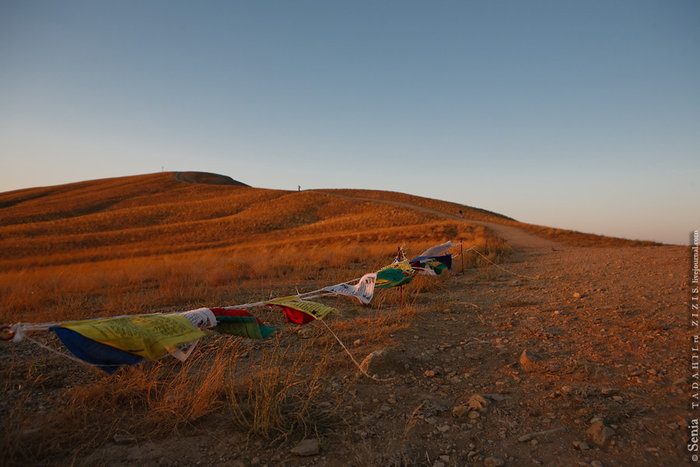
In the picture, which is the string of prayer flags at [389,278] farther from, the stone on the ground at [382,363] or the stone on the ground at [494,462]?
the stone on the ground at [494,462]

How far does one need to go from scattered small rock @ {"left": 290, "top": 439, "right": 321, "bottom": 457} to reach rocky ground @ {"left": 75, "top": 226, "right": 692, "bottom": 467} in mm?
10

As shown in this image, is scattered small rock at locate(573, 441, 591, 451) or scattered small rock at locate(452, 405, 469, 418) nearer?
scattered small rock at locate(573, 441, 591, 451)

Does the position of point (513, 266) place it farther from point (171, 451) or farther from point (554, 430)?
point (171, 451)

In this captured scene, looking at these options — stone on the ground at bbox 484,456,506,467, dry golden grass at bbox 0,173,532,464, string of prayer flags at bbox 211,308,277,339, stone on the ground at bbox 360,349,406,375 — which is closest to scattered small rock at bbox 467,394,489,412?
stone on the ground at bbox 484,456,506,467

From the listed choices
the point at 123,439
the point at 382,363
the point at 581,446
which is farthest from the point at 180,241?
the point at 581,446

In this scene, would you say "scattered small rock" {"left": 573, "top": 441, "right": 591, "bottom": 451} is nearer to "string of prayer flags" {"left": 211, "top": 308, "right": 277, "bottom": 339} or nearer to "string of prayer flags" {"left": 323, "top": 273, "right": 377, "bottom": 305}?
"string of prayer flags" {"left": 323, "top": 273, "right": 377, "bottom": 305}

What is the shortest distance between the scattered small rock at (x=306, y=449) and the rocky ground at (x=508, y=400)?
1 centimetres

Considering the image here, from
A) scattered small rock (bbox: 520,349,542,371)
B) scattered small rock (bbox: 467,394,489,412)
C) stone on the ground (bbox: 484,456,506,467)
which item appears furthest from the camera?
scattered small rock (bbox: 520,349,542,371)

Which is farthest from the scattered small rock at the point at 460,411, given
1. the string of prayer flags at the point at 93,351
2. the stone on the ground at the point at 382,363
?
the string of prayer flags at the point at 93,351

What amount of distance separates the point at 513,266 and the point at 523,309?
651cm

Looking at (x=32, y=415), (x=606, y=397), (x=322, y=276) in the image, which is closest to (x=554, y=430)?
(x=606, y=397)

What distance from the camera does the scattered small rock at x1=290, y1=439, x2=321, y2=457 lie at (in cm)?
290

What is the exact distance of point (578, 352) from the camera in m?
4.70

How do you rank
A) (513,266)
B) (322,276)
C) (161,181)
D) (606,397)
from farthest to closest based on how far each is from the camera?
(161,181) < (513,266) < (322,276) < (606,397)
